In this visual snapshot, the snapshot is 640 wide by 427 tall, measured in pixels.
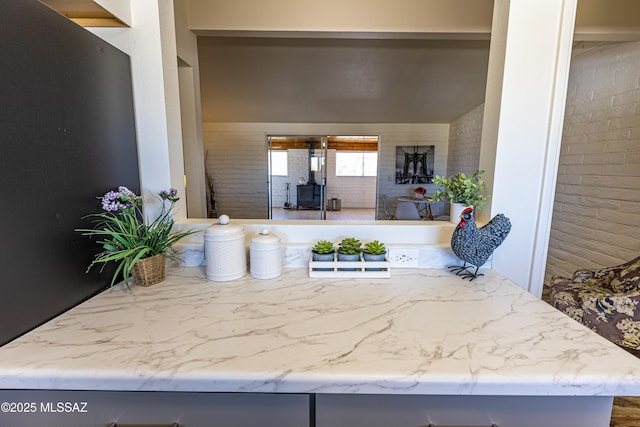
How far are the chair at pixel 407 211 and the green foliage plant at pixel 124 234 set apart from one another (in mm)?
3759

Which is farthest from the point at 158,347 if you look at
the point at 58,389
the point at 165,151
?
the point at 165,151

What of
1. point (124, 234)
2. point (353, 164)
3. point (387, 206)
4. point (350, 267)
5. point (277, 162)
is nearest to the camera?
point (124, 234)

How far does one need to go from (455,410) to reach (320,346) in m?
0.31

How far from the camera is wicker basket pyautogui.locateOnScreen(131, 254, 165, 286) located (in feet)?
3.28

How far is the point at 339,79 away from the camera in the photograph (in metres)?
4.09

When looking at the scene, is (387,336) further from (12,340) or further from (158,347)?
(12,340)

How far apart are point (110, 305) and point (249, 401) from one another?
1.87 ft

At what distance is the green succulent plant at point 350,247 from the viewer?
1.13 meters

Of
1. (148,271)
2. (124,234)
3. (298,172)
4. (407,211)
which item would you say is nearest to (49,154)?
(124,234)

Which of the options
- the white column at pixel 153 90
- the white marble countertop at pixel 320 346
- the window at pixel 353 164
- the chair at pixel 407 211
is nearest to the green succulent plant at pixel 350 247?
the white marble countertop at pixel 320 346

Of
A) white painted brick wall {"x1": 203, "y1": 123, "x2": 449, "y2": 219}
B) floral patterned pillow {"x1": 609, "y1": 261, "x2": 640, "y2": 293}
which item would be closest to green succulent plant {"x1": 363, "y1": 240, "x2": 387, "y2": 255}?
floral patterned pillow {"x1": 609, "y1": 261, "x2": 640, "y2": 293}

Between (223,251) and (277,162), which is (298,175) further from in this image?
(223,251)

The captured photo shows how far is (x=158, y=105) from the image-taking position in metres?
1.16

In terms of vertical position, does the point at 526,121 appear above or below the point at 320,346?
above
